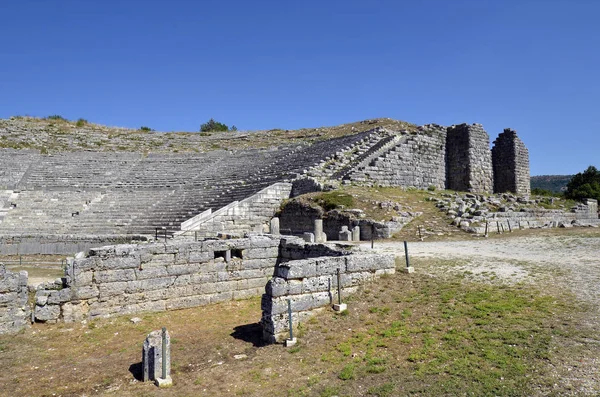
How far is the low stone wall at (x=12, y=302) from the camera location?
8.77 metres

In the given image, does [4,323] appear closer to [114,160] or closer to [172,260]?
[172,260]

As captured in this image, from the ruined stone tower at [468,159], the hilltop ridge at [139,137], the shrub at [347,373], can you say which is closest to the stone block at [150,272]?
the shrub at [347,373]

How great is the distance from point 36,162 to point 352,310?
3611 centimetres

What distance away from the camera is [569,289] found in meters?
8.54

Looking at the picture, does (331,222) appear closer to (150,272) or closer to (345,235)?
(345,235)

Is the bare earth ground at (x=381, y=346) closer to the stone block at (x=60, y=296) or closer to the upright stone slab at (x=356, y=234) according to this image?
the stone block at (x=60, y=296)

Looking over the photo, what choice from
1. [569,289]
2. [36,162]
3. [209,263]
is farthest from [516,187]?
[36,162]

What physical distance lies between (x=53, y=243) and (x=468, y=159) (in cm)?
2662

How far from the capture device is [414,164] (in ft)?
95.8

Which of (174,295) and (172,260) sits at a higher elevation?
(172,260)

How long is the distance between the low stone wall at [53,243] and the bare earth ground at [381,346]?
13.3 meters

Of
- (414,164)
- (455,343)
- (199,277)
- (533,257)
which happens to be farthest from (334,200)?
(455,343)

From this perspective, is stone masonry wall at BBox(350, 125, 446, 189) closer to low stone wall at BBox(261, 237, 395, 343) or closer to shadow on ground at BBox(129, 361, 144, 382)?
low stone wall at BBox(261, 237, 395, 343)

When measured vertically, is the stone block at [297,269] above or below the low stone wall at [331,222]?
below
